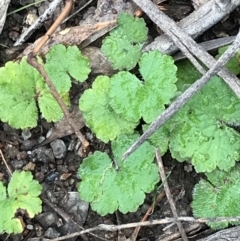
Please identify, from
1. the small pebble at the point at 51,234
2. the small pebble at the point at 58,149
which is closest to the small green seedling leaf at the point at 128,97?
the small pebble at the point at 58,149

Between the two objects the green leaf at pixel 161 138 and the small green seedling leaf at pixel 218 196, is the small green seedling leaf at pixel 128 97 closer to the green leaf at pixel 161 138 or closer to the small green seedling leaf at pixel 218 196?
the green leaf at pixel 161 138

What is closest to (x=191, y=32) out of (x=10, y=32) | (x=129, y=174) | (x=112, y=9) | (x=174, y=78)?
(x=174, y=78)

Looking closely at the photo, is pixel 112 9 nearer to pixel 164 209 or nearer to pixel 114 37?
pixel 114 37

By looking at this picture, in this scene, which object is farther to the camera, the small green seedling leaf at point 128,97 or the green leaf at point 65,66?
the green leaf at point 65,66

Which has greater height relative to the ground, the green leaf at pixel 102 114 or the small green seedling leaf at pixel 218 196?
the green leaf at pixel 102 114

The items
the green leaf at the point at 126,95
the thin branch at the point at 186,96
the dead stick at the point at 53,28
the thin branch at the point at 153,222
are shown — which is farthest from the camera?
the dead stick at the point at 53,28

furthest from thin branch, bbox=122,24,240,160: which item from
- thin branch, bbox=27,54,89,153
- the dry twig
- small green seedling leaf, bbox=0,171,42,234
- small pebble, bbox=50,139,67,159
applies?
small green seedling leaf, bbox=0,171,42,234
